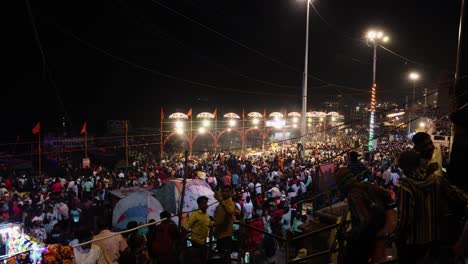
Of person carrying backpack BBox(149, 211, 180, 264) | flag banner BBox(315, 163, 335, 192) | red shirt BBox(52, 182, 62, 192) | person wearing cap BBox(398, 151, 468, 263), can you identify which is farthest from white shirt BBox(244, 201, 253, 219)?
red shirt BBox(52, 182, 62, 192)

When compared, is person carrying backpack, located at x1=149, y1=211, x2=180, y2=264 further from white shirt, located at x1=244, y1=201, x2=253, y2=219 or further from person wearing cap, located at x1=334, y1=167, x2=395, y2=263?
white shirt, located at x1=244, y1=201, x2=253, y2=219

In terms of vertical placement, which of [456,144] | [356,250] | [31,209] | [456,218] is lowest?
[31,209]

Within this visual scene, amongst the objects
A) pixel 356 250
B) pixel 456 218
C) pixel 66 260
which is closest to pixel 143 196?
pixel 66 260

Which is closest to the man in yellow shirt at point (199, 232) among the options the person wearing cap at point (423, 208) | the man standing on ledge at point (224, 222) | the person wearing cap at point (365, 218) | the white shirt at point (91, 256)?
the man standing on ledge at point (224, 222)

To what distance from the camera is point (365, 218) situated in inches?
119

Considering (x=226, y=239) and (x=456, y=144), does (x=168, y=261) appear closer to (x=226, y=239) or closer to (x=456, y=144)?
(x=226, y=239)

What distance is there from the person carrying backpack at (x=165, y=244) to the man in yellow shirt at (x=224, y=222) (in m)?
0.83

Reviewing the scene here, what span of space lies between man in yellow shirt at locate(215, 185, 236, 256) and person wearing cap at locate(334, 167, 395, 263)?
101 inches

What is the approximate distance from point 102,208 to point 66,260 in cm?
494

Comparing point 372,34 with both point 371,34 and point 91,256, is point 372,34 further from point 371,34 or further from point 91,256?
point 91,256

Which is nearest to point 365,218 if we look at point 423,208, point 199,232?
point 423,208

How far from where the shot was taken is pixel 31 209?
32.8ft

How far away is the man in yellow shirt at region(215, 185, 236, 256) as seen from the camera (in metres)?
5.46

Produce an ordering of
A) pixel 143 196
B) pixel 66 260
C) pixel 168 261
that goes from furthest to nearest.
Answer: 1. pixel 143 196
2. pixel 66 260
3. pixel 168 261
